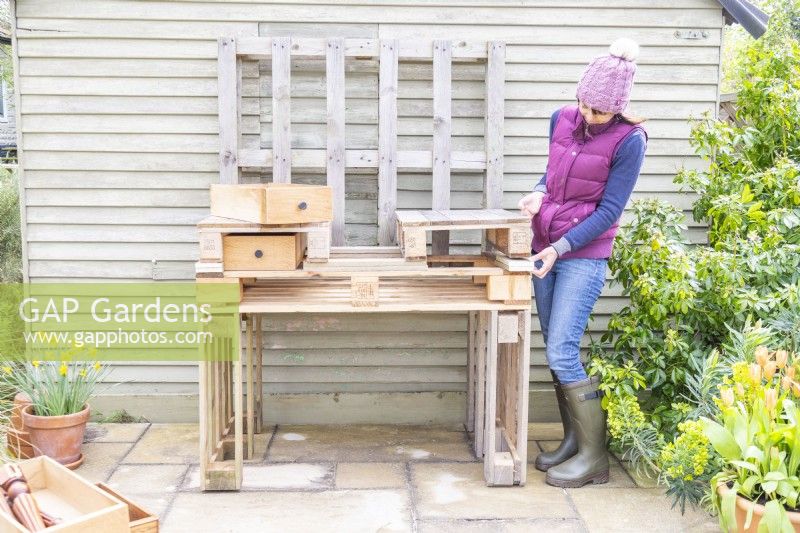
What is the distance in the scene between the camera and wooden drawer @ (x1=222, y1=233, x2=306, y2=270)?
351 cm

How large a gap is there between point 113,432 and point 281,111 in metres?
2.17

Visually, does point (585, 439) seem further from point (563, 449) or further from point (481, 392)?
point (481, 392)

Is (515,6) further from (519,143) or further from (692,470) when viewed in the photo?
(692,470)

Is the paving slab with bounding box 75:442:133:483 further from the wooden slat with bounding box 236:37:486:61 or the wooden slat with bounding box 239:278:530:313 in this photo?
the wooden slat with bounding box 236:37:486:61

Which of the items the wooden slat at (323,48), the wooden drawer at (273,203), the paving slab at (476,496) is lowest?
the paving slab at (476,496)

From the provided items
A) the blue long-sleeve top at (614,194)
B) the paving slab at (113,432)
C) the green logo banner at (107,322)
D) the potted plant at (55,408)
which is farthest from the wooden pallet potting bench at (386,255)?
the potted plant at (55,408)

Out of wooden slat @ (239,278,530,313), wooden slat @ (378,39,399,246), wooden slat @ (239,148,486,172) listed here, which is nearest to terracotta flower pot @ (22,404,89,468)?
wooden slat @ (239,278,530,313)

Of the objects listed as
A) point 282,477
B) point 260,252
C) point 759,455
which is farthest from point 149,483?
point 759,455

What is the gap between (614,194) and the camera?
3568 millimetres

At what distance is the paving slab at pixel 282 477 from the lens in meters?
3.78

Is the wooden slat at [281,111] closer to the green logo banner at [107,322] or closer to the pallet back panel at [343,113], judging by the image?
the pallet back panel at [343,113]

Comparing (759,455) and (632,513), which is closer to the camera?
(759,455)

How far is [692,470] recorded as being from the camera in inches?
132

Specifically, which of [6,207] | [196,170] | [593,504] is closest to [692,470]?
[593,504]
